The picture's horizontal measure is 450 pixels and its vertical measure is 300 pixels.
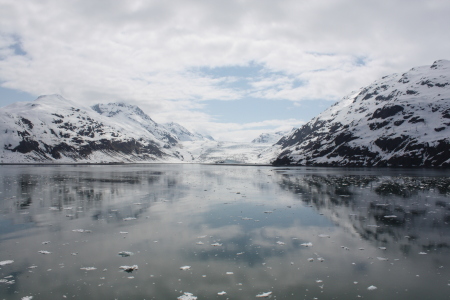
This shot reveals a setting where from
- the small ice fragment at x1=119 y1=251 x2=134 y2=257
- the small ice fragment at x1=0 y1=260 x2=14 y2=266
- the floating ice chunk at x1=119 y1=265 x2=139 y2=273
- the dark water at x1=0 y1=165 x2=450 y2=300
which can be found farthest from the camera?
the small ice fragment at x1=119 y1=251 x2=134 y2=257

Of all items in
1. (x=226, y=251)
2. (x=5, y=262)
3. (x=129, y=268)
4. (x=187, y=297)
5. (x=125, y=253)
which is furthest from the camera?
(x=226, y=251)

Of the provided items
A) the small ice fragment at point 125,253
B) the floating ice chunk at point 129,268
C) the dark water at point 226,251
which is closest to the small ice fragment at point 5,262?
the dark water at point 226,251

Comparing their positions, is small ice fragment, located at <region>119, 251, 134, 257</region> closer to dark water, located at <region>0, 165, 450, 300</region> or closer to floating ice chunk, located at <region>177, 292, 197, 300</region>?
dark water, located at <region>0, 165, 450, 300</region>

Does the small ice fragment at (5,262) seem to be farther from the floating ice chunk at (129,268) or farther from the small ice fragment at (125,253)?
the floating ice chunk at (129,268)

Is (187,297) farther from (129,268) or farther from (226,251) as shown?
(226,251)

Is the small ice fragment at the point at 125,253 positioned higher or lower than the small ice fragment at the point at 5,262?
lower

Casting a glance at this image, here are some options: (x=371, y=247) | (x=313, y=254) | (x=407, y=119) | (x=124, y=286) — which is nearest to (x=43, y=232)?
(x=124, y=286)

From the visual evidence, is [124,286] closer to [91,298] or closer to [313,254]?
[91,298]

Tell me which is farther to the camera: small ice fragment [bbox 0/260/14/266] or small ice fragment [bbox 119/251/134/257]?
small ice fragment [bbox 119/251/134/257]

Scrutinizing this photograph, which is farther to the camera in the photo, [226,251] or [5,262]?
[226,251]

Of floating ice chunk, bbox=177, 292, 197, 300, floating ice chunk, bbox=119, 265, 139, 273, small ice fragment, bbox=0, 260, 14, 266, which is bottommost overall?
floating ice chunk, bbox=177, 292, 197, 300

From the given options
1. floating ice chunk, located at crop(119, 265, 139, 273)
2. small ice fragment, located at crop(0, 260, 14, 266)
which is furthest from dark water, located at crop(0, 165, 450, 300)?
floating ice chunk, located at crop(119, 265, 139, 273)

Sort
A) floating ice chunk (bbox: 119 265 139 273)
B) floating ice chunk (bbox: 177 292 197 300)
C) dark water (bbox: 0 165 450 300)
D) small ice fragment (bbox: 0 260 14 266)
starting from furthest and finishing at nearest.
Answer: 1. small ice fragment (bbox: 0 260 14 266)
2. floating ice chunk (bbox: 119 265 139 273)
3. dark water (bbox: 0 165 450 300)
4. floating ice chunk (bbox: 177 292 197 300)

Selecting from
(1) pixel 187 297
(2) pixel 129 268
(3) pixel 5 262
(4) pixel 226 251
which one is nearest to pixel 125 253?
(2) pixel 129 268
